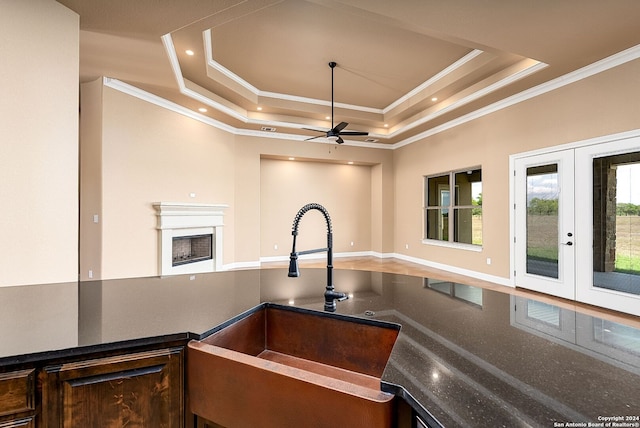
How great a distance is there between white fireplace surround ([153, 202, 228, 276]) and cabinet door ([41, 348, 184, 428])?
4.06 metres

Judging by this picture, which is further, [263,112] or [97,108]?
[263,112]

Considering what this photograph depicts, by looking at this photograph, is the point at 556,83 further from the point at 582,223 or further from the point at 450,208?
the point at 450,208

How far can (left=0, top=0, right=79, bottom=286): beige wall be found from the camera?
231 cm

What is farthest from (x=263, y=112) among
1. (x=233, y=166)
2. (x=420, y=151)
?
(x=420, y=151)

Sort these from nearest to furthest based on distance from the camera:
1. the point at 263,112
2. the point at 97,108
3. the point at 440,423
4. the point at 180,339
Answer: the point at 440,423 → the point at 180,339 → the point at 97,108 → the point at 263,112

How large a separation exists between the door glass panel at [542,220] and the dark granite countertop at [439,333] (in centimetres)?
388

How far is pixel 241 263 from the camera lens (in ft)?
22.1

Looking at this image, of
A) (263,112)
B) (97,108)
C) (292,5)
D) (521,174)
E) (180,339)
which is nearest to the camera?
(180,339)

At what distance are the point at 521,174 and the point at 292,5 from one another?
4173 millimetres

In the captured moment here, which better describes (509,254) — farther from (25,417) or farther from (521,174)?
(25,417)

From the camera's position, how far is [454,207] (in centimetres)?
651

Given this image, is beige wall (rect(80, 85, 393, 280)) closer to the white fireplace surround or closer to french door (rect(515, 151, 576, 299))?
the white fireplace surround

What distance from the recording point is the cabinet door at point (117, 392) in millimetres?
830

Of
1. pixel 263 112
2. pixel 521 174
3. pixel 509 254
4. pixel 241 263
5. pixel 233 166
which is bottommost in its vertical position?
pixel 241 263
